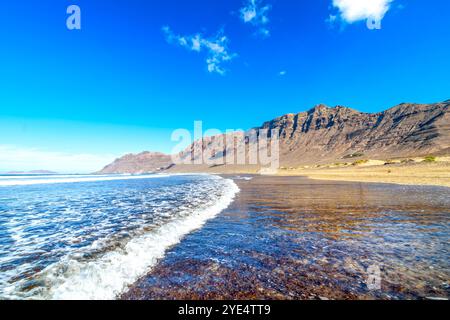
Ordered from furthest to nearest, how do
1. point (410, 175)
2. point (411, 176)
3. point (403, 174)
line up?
point (403, 174) → point (410, 175) → point (411, 176)

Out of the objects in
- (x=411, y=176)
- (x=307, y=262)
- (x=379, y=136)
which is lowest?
(x=307, y=262)

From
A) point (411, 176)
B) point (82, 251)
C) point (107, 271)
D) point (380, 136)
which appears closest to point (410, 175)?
point (411, 176)

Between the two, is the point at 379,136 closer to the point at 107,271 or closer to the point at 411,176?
the point at 411,176

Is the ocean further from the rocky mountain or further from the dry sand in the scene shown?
the rocky mountain

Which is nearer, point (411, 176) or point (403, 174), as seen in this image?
point (411, 176)

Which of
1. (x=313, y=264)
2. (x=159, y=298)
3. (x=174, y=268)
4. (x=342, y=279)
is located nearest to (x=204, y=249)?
(x=174, y=268)

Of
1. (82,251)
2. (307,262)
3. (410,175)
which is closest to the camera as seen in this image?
(307,262)

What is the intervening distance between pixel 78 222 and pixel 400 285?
1194cm

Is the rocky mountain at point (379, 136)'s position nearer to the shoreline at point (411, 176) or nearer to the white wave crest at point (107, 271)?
the shoreline at point (411, 176)

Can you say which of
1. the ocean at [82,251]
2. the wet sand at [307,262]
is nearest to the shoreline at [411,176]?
the wet sand at [307,262]

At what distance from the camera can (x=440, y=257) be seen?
17.8ft

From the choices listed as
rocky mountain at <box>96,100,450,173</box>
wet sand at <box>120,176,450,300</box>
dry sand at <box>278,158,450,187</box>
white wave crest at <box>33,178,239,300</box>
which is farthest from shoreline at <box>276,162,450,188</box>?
rocky mountain at <box>96,100,450,173</box>

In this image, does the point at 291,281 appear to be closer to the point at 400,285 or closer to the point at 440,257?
the point at 400,285

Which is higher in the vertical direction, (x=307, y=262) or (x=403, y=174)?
(x=403, y=174)
